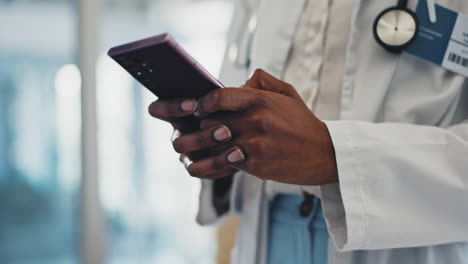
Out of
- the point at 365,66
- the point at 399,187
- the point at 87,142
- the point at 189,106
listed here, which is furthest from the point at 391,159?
the point at 87,142

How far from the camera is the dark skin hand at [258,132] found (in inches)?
25.5

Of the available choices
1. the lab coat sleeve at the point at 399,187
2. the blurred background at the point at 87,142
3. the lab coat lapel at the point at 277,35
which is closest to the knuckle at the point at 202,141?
the lab coat sleeve at the point at 399,187

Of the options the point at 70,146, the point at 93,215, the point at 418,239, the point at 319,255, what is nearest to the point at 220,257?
the point at 93,215

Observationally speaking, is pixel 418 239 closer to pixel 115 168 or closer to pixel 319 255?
pixel 319 255

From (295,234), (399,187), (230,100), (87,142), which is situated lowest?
(87,142)

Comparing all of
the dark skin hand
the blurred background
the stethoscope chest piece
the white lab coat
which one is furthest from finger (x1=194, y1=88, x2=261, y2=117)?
the blurred background

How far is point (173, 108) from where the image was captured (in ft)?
2.25

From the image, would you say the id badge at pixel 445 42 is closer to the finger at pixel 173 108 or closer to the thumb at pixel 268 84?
the thumb at pixel 268 84

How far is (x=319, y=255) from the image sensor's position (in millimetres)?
855

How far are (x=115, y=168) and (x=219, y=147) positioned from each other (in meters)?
2.09

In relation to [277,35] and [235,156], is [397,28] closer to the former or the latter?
[277,35]

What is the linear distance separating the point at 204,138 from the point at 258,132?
0.22ft

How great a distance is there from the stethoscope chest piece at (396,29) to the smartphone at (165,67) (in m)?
0.29

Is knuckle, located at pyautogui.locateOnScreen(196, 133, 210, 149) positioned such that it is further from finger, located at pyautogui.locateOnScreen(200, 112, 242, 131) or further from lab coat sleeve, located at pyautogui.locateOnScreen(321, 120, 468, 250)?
lab coat sleeve, located at pyautogui.locateOnScreen(321, 120, 468, 250)
